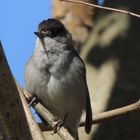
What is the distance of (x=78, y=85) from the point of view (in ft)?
13.9

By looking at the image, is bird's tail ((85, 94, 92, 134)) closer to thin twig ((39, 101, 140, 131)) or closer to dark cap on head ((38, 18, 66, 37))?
thin twig ((39, 101, 140, 131))

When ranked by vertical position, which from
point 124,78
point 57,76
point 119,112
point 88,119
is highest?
point 119,112

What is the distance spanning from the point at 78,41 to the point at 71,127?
1.23 metres

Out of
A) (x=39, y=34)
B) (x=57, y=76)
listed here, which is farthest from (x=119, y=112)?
(x=39, y=34)

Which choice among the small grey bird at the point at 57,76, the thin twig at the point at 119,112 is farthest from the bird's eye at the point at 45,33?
the thin twig at the point at 119,112

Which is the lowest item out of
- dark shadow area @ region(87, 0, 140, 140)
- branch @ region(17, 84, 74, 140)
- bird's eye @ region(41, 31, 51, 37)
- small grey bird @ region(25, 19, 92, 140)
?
dark shadow area @ region(87, 0, 140, 140)

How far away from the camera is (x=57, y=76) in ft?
13.5

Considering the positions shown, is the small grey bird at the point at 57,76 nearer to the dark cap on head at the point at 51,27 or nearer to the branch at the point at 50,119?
→ the dark cap on head at the point at 51,27

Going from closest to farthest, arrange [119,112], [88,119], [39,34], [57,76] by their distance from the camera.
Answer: [119,112] → [88,119] → [57,76] → [39,34]

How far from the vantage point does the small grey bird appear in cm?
414

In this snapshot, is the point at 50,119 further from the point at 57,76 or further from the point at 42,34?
the point at 42,34

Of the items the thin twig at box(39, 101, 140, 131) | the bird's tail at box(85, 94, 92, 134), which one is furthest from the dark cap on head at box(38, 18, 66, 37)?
the thin twig at box(39, 101, 140, 131)

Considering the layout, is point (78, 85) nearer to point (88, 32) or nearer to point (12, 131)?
point (88, 32)

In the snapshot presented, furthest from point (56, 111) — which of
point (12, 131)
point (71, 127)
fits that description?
point (12, 131)
